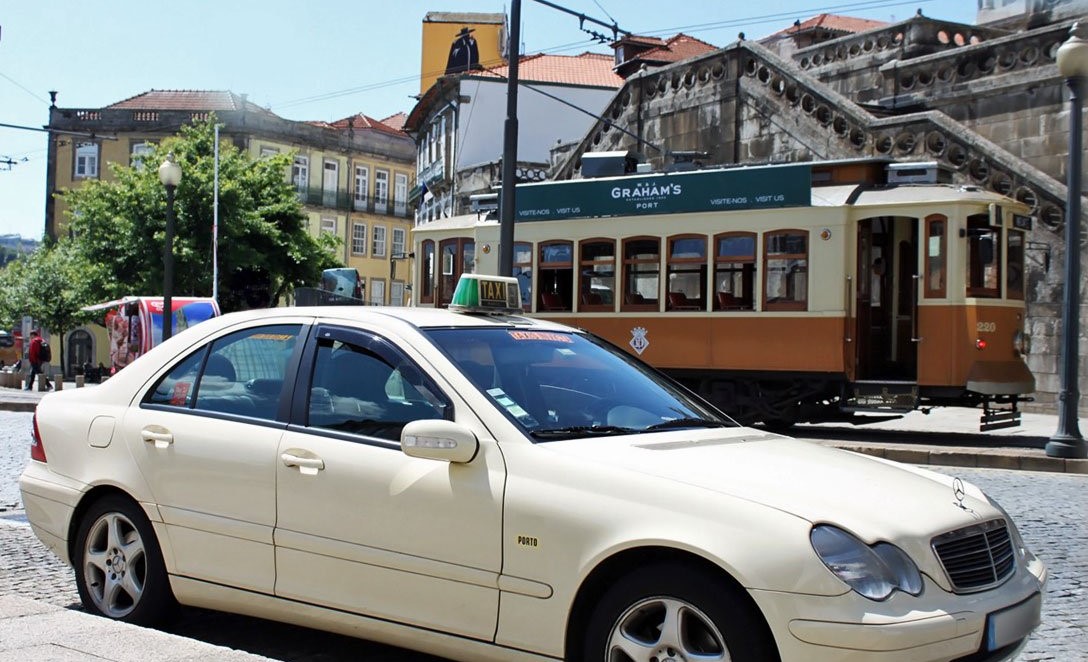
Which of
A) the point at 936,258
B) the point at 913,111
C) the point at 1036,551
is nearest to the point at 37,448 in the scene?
the point at 1036,551

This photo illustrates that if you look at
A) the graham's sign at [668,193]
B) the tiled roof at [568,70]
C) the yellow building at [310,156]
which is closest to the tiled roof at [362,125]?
the yellow building at [310,156]

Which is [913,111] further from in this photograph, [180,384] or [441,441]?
[441,441]

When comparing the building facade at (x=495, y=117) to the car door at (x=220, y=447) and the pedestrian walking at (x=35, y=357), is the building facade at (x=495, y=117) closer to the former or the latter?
the pedestrian walking at (x=35, y=357)

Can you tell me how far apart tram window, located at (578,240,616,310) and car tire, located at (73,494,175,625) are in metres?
13.4

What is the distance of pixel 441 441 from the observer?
4355 mm

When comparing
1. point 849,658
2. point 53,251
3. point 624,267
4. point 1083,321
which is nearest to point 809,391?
point 624,267

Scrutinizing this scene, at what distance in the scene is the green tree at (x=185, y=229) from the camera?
42.2 meters

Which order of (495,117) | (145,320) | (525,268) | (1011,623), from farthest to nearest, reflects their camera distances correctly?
(495,117) < (145,320) < (525,268) < (1011,623)

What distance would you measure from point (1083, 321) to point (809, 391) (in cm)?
584

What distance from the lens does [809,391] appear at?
16781 millimetres

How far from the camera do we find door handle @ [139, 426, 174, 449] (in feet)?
17.4

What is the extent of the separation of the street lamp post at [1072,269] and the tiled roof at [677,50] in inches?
1476

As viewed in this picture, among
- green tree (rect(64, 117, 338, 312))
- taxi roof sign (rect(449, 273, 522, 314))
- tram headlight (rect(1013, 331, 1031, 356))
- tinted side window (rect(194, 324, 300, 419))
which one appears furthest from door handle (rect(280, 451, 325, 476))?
green tree (rect(64, 117, 338, 312))

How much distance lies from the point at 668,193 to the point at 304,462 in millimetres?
13628
